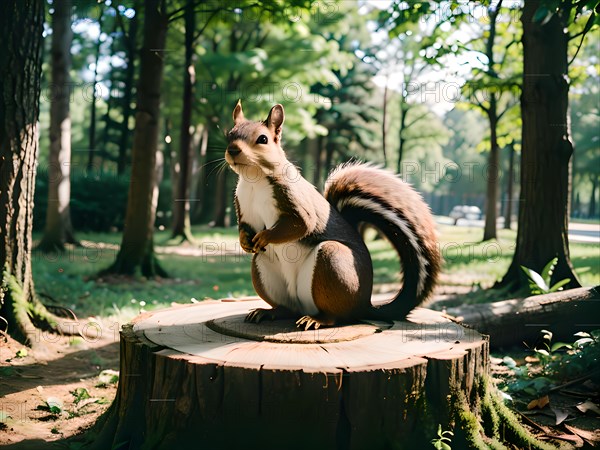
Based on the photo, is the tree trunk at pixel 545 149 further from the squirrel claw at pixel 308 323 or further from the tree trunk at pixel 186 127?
the tree trunk at pixel 186 127

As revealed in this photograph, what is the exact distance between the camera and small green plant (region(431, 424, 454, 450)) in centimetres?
279

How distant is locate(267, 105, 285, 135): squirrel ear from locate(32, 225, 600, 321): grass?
234 cm

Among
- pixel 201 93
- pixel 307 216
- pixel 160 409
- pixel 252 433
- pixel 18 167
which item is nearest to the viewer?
pixel 252 433

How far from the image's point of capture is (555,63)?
6805 mm

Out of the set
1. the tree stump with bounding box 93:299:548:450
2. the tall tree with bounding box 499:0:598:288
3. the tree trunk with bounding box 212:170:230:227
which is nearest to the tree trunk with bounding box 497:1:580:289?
the tall tree with bounding box 499:0:598:288

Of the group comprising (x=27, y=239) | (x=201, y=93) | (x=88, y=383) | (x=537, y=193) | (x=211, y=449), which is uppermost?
(x=201, y=93)

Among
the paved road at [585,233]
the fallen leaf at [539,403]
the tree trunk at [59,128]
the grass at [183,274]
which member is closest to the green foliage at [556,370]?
the fallen leaf at [539,403]

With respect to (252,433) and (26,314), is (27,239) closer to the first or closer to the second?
(26,314)

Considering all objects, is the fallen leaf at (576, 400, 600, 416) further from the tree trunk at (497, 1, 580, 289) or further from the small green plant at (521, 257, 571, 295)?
the tree trunk at (497, 1, 580, 289)

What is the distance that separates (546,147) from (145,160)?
19.4 ft

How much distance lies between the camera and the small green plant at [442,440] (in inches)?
110

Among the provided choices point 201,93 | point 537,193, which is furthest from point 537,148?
point 201,93

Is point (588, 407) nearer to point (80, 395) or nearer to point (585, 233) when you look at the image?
point (80, 395)

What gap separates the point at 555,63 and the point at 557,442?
4.91 metres
